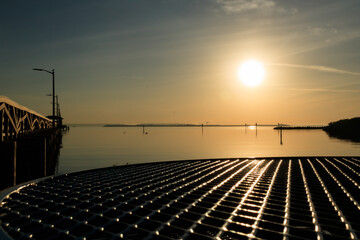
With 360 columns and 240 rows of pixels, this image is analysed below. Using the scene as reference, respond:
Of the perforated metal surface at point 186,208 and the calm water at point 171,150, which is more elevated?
the perforated metal surface at point 186,208

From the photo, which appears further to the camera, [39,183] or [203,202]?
[39,183]

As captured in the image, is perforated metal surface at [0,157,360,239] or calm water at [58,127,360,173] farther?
calm water at [58,127,360,173]

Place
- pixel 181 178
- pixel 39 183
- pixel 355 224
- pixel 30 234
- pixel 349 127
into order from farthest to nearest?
pixel 349 127, pixel 181 178, pixel 39 183, pixel 355 224, pixel 30 234

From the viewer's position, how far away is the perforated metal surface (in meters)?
2.82

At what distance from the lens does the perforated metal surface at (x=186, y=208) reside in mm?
2820

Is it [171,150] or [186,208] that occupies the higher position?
[186,208]

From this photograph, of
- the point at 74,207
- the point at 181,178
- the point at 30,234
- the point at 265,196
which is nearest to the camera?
the point at 30,234

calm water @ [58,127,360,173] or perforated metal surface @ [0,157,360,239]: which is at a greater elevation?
perforated metal surface @ [0,157,360,239]

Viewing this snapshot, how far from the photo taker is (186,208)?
3592 mm

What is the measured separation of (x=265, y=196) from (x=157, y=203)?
1.73 meters

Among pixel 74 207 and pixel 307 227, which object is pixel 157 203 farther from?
pixel 307 227

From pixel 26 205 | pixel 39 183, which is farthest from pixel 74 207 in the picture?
pixel 39 183

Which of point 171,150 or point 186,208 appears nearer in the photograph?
point 186,208

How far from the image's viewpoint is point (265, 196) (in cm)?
423
